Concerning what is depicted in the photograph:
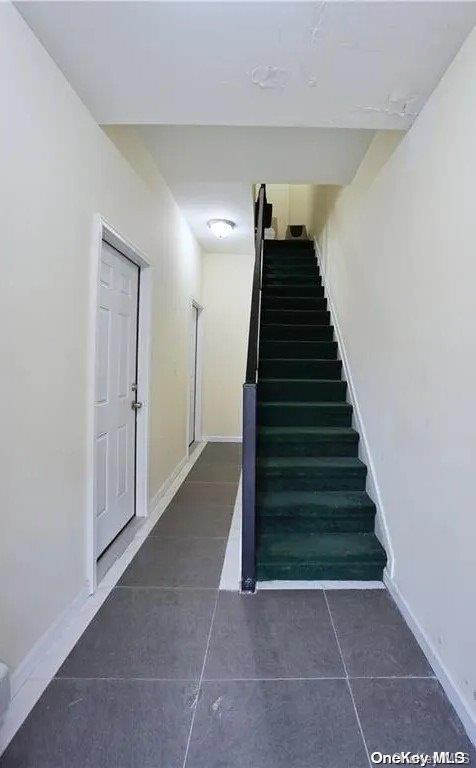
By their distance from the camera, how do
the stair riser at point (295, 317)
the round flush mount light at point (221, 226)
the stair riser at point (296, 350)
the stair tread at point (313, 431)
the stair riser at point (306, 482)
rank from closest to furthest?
the stair riser at point (306, 482)
the stair tread at point (313, 431)
the stair riser at point (296, 350)
the stair riser at point (295, 317)
the round flush mount light at point (221, 226)

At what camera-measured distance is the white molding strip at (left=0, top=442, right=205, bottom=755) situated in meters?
1.37

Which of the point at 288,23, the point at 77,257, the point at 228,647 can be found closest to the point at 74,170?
the point at 77,257

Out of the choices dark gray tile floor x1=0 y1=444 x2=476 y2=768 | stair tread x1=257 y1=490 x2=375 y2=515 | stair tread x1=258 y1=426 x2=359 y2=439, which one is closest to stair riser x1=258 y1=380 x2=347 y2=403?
stair tread x1=258 y1=426 x2=359 y2=439

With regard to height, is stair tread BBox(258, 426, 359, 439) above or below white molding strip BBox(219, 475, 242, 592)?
above

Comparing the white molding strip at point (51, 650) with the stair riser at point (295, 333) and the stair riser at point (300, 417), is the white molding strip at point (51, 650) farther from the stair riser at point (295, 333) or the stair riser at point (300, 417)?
the stair riser at point (295, 333)

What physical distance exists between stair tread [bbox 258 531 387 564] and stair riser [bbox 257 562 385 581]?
0.09 ft

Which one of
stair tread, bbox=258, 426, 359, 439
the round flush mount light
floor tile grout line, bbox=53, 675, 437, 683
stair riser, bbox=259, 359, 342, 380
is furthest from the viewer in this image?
the round flush mount light

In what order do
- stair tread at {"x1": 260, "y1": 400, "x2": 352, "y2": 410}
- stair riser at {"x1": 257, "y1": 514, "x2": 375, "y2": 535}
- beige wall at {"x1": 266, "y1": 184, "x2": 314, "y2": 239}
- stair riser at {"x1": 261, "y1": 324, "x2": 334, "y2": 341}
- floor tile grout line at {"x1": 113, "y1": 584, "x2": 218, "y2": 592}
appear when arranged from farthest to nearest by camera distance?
beige wall at {"x1": 266, "y1": 184, "x2": 314, "y2": 239} < stair riser at {"x1": 261, "y1": 324, "x2": 334, "y2": 341} < stair tread at {"x1": 260, "y1": 400, "x2": 352, "y2": 410} < stair riser at {"x1": 257, "y1": 514, "x2": 375, "y2": 535} < floor tile grout line at {"x1": 113, "y1": 584, "x2": 218, "y2": 592}

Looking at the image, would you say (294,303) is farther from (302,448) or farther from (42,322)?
(42,322)

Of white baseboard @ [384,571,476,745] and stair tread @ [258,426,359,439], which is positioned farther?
stair tread @ [258,426,359,439]

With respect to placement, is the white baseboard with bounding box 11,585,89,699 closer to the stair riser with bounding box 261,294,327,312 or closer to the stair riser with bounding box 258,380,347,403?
the stair riser with bounding box 258,380,347,403

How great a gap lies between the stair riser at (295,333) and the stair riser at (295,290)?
64 cm

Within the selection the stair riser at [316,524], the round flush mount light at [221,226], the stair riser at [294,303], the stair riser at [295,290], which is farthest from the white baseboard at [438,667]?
the round flush mount light at [221,226]

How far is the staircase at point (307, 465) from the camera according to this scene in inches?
86.7
